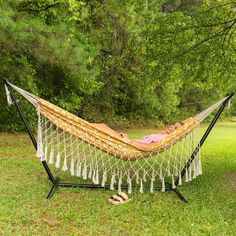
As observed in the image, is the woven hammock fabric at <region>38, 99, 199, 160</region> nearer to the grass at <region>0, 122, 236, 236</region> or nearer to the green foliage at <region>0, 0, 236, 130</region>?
the grass at <region>0, 122, 236, 236</region>

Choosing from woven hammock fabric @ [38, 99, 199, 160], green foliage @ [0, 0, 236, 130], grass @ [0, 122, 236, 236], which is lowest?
grass @ [0, 122, 236, 236]

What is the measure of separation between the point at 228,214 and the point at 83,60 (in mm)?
3252

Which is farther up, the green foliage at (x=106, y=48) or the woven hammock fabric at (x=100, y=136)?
the green foliage at (x=106, y=48)

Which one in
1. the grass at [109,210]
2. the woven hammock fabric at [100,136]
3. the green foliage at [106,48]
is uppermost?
the green foliage at [106,48]

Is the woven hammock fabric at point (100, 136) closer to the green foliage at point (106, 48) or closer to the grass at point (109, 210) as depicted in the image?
the grass at point (109, 210)

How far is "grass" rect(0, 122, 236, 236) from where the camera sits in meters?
2.22

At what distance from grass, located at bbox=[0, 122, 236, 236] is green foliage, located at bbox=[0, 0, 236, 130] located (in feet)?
4.14

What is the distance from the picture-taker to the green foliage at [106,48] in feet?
12.1

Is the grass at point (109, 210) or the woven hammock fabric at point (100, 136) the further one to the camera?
the woven hammock fabric at point (100, 136)

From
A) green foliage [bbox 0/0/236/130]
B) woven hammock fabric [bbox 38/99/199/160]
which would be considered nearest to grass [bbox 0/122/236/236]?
woven hammock fabric [bbox 38/99/199/160]

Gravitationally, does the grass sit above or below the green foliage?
below

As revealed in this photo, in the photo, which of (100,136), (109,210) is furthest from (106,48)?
(109,210)

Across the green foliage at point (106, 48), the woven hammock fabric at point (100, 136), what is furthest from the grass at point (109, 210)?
the green foliage at point (106, 48)

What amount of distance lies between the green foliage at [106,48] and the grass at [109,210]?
1262mm
